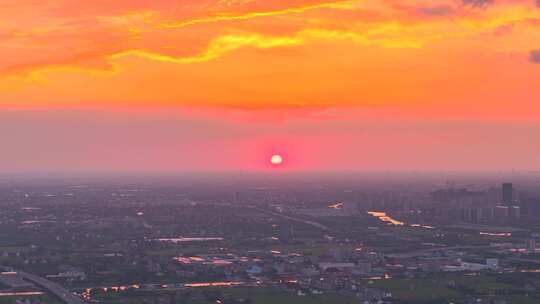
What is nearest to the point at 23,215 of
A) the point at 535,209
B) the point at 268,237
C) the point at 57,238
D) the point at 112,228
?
the point at 112,228

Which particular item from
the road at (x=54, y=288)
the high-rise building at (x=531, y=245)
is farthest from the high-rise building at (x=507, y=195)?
the road at (x=54, y=288)

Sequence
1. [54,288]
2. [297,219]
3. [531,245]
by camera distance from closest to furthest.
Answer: [54,288] < [531,245] < [297,219]

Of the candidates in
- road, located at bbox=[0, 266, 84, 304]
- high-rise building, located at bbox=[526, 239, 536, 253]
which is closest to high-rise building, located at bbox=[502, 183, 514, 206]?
high-rise building, located at bbox=[526, 239, 536, 253]

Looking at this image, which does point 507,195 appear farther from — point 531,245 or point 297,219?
point 531,245

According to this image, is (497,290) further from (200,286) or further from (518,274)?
(200,286)

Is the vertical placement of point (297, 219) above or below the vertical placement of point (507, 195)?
below

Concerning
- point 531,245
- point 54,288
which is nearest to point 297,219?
point 531,245

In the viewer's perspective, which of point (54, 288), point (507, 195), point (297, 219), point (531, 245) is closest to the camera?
point (54, 288)

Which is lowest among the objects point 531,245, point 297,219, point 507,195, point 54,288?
point 54,288
